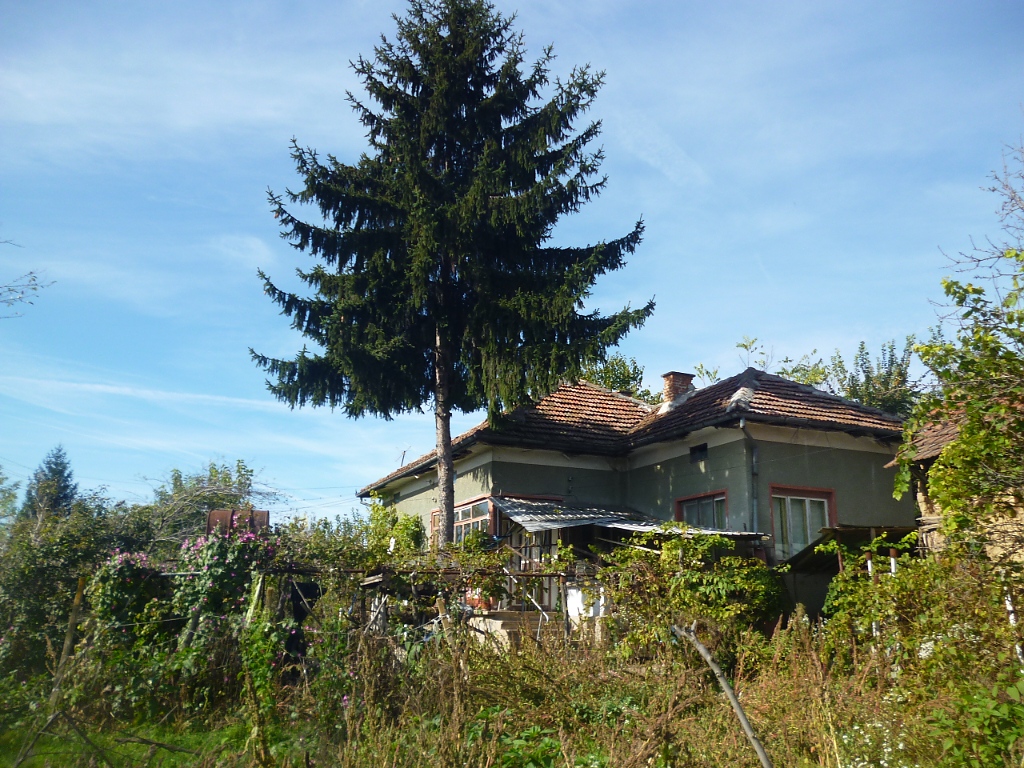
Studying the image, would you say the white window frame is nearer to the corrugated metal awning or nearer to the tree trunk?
the corrugated metal awning

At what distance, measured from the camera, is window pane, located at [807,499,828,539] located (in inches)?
614

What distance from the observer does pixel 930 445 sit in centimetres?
1262

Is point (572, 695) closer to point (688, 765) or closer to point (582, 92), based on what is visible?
point (688, 765)

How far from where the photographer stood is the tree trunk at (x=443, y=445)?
657 inches

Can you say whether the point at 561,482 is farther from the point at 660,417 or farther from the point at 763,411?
the point at 763,411

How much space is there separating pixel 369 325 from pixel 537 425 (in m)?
4.75

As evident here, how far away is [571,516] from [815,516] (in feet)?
15.6

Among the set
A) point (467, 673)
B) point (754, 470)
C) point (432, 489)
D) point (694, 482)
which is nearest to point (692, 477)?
point (694, 482)

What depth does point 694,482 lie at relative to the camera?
1645 cm

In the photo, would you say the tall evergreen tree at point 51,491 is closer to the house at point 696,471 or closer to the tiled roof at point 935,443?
the house at point 696,471

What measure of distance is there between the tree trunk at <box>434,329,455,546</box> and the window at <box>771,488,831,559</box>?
6418 mm

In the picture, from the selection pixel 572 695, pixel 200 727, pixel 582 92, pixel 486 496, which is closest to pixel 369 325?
pixel 486 496

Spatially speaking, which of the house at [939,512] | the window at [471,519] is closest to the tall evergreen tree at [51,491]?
the window at [471,519]

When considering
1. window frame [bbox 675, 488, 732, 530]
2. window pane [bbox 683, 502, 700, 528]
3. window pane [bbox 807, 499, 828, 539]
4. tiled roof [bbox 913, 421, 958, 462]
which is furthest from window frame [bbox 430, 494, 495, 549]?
tiled roof [bbox 913, 421, 958, 462]
